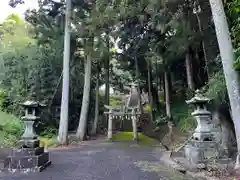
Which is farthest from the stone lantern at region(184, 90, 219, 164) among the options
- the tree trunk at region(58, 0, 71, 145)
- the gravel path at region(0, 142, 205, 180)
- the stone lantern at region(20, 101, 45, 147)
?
the tree trunk at region(58, 0, 71, 145)

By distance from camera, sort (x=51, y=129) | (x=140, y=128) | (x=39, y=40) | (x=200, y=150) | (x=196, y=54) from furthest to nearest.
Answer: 1. (x=140, y=128)
2. (x=51, y=129)
3. (x=39, y=40)
4. (x=196, y=54)
5. (x=200, y=150)

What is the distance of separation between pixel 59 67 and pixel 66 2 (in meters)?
4.00

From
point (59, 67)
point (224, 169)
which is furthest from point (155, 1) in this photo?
point (59, 67)

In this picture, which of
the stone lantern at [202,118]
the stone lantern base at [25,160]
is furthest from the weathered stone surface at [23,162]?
the stone lantern at [202,118]

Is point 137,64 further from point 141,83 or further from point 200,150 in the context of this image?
point 200,150

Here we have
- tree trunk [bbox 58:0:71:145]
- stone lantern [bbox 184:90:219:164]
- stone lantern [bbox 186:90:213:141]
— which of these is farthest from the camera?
tree trunk [bbox 58:0:71:145]

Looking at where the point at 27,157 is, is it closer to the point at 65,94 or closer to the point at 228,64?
the point at 228,64

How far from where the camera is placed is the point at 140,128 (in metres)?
18.0

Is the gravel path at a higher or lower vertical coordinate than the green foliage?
lower

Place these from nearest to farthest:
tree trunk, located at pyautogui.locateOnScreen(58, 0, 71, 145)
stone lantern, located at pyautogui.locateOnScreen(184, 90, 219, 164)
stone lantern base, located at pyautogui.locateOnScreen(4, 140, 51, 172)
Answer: stone lantern base, located at pyautogui.locateOnScreen(4, 140, 51, 172), stone lantern, located at pyautogui.locateOnScreen(184, 90, 219, 164), tree trunk, located at pyautogui.locateOnScreen(58, 0, 71, 145)

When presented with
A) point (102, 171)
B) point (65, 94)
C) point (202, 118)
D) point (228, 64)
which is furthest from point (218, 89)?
point (65, 94)

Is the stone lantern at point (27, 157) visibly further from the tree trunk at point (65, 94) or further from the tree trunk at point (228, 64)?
the tree trunk at point (65, 94)

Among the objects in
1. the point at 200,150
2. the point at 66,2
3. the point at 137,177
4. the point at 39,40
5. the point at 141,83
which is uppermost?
the point at 66,2

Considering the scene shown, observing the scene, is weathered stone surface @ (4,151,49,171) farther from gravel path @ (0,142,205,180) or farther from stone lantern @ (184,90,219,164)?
stone lantern @ (184,90,219,164)
